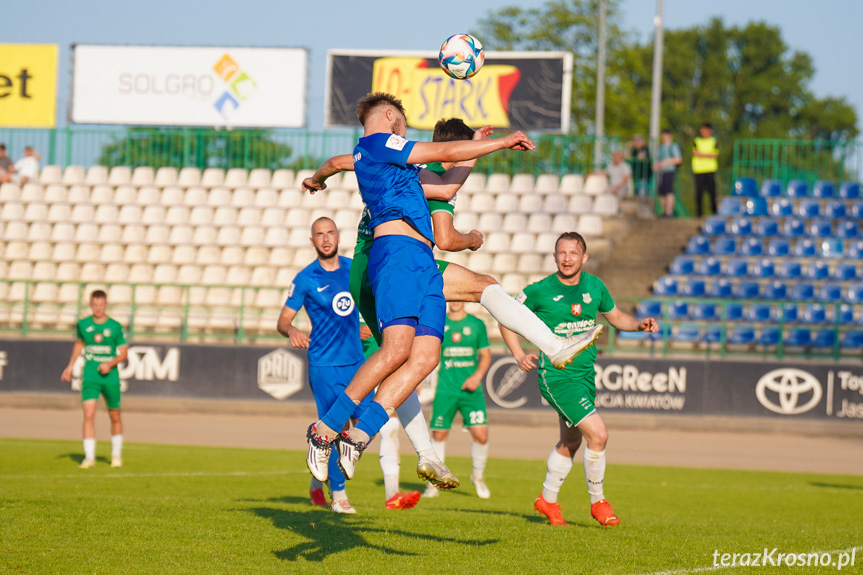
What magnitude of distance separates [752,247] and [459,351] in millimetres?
13472

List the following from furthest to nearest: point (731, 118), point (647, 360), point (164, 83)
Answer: point (731, 118)
point (164, 83)
point (647, 360)

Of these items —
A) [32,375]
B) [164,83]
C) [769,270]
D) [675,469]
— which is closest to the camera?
[675,469]

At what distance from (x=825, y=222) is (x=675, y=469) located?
37.4 ft

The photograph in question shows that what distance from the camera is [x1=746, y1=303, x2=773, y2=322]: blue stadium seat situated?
21406mm

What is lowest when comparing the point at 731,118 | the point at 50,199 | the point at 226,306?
the point at 226,306

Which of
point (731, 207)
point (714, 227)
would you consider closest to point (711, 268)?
point (714, 227)

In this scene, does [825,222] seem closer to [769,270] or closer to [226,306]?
[769,270]

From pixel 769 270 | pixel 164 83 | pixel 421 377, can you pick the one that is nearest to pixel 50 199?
pixel 164 83

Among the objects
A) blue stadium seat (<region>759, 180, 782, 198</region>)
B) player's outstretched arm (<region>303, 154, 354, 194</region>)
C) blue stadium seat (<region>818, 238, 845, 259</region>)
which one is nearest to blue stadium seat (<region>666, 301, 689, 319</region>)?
blue stadium seat (<region>818, 238, 845, 259</region>)

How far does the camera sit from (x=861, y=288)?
2197cm

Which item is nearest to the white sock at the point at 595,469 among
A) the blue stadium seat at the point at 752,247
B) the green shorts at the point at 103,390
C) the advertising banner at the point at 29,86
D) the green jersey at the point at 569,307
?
the green jersey at the point at 569,307

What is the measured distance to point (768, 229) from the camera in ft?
78.3

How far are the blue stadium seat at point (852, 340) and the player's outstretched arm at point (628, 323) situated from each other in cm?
1304

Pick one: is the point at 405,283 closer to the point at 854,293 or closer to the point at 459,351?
the point at 459,351
